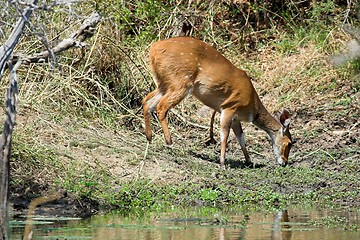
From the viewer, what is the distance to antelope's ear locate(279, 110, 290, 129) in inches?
460

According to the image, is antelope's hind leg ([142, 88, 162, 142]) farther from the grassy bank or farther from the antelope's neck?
the antelope's neck

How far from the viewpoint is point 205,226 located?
7.54 m

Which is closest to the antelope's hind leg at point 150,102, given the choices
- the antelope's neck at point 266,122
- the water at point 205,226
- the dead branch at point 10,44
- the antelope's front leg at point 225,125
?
the antelope's front leg at point 225,125

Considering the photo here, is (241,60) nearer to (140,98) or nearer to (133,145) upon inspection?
(140,98)

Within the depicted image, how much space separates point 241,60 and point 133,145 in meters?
4.45

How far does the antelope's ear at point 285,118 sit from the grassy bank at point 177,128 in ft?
1.57

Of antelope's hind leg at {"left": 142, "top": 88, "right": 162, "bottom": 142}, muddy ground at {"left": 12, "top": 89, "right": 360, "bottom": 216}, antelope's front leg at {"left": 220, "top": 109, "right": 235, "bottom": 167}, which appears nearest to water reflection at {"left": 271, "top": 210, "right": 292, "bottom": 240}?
muddy ground at {"left": 12, "top": 89, "right": 360, "bottom": 216}

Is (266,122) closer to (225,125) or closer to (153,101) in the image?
(225,125)

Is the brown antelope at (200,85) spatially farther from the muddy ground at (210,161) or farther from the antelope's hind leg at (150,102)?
the muddy ground at (210,161)

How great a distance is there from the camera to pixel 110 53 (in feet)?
41.7

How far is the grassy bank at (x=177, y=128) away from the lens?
9.23 meters

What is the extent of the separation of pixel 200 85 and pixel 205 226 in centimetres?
406

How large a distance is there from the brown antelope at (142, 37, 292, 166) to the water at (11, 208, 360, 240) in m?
2.78

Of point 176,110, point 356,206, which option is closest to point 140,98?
point 176,110
